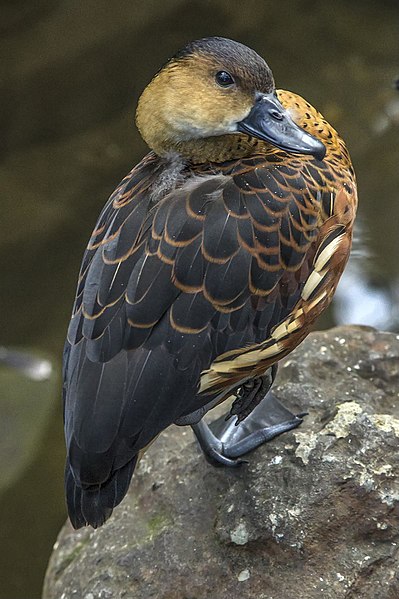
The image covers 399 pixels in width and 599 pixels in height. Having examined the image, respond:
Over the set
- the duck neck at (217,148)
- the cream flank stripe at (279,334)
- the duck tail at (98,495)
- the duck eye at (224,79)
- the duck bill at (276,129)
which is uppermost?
the duck eye at (224,79)

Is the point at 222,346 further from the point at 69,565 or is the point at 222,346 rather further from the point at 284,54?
the point at 284,54

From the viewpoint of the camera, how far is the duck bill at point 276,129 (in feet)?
7.65

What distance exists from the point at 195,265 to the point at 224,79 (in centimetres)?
49

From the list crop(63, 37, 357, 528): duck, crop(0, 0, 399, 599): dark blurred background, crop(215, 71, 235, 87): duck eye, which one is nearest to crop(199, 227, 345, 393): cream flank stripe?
crop(63, 37, 357, 528): duck

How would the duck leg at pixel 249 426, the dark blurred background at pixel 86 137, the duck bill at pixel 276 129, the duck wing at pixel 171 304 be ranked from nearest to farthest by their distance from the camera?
1. the duck wing at pixel 171 304
2. the duck bill at pixel 276 129
3. the duck leg at pixel 249 426
4. the dark blurred background at pixel 86 137

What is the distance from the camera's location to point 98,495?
7.63 ft

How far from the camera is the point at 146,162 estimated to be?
8.43 ft

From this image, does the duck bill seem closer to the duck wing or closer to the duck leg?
the duck wing

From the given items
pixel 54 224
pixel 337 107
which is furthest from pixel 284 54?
pixel 54 224

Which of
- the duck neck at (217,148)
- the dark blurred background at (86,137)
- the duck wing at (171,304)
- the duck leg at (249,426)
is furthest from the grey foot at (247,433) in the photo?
the dark blurred background at (86,137)

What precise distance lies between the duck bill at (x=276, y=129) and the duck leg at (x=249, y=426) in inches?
27.4

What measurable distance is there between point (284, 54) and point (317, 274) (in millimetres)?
3795

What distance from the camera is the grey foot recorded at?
2670mm

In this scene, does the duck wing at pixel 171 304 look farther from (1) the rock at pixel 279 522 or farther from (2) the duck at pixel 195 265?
(1) the rock at pixel 279 522
